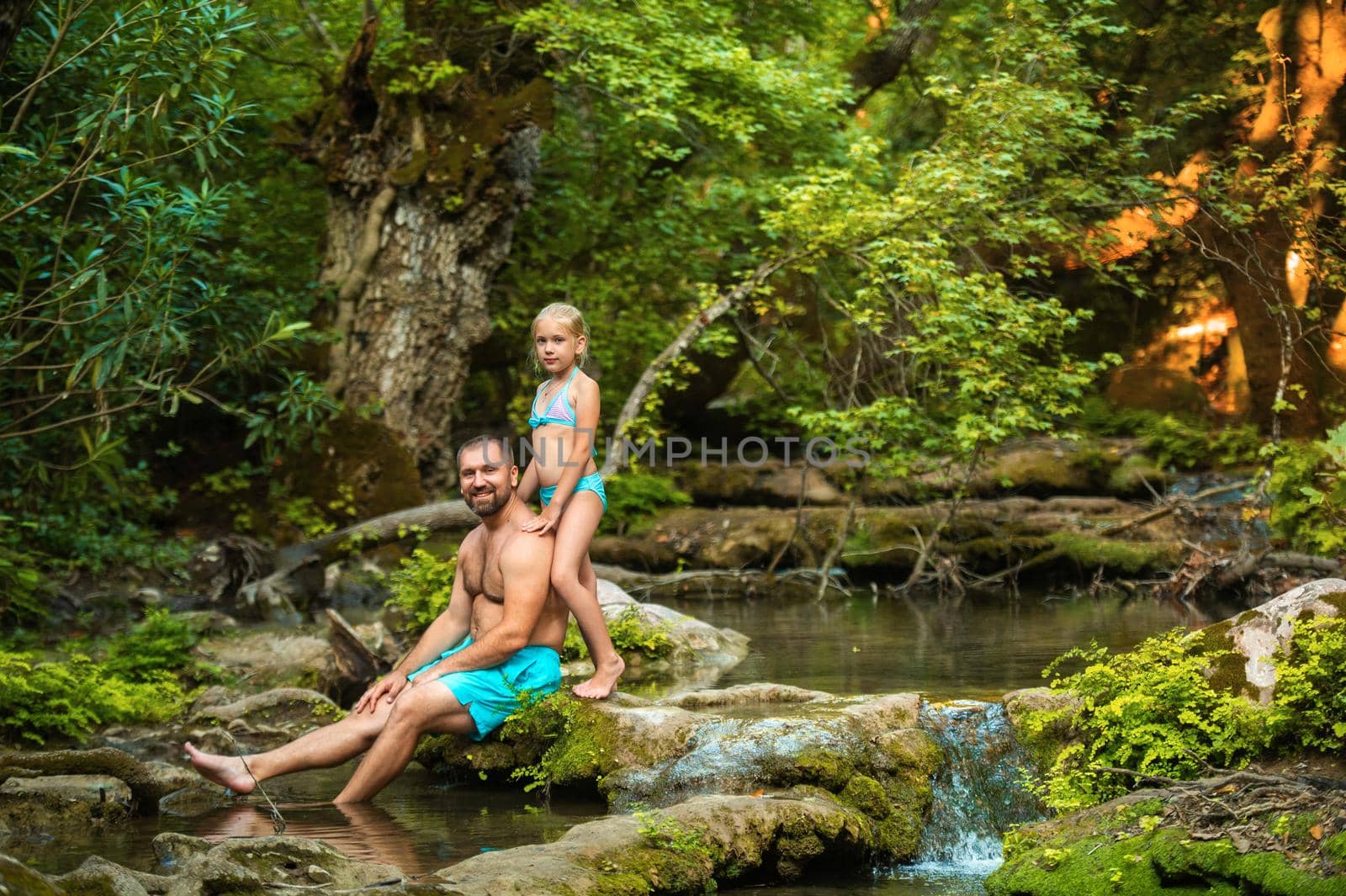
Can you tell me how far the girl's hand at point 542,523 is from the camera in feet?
18.8

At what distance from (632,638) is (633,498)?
322 inches

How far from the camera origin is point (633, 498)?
16.0 meters

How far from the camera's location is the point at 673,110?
1534cm

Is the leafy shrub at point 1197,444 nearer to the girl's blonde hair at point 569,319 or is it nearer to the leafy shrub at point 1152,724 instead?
the girl's blonde hair at point 569,319

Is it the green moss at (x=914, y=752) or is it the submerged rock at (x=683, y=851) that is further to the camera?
the green moss at (x=914, y=752)

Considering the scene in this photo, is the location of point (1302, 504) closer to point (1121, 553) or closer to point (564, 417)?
point (1121, 553)

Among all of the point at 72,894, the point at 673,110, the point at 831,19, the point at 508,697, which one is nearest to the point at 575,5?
the point at 673,110

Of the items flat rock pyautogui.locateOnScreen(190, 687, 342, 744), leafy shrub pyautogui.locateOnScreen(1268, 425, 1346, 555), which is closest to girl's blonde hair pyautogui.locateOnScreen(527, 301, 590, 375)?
flat rock pyautogui.locateOnScreen(190, 687, 342, 744)

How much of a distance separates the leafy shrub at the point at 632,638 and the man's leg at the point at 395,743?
6.44 feet

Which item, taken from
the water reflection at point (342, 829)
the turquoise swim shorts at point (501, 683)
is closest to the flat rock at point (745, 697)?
the turquoise swim shorts at point (501, 683)

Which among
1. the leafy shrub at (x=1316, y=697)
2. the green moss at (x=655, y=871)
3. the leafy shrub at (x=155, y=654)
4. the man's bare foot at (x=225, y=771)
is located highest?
the leafy shrub at (x=1316, y=697)

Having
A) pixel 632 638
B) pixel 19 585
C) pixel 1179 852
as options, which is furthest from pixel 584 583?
pixel 19 585

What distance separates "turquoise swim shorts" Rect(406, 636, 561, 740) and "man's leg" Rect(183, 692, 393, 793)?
303 millimetres

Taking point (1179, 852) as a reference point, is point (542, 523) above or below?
above
